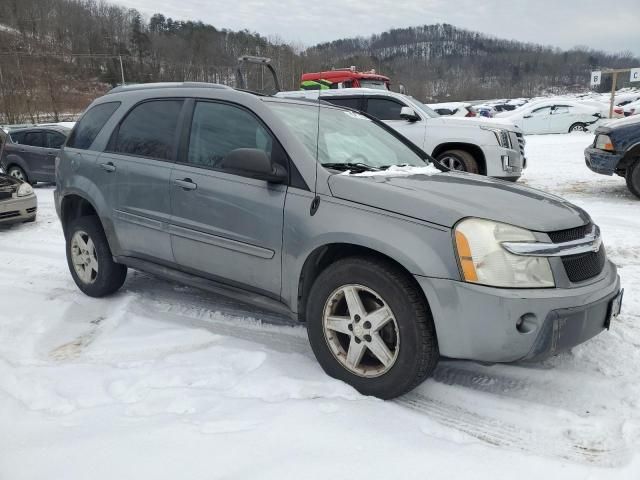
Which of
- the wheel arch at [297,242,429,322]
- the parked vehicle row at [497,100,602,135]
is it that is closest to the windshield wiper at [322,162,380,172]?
the wheel arch at [297,242,429,322]

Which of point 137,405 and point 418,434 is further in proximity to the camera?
point 137,405

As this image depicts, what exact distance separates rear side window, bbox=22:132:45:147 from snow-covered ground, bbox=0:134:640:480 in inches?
382

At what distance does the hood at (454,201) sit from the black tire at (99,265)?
2341mm

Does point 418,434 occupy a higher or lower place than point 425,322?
lower

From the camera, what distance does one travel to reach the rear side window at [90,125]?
13.8 ft

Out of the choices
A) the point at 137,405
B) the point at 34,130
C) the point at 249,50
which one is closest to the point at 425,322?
the point at 137,405

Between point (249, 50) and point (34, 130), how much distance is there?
34679mm

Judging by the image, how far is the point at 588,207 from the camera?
702 cm

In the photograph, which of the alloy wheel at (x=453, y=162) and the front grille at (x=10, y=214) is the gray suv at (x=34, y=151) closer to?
the front grille at (x=10, y=214)

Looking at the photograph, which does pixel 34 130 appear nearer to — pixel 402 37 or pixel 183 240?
pixel 183 240

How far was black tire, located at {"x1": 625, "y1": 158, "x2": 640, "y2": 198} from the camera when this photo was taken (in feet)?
24.4

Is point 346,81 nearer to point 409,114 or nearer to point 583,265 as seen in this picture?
point 409,114

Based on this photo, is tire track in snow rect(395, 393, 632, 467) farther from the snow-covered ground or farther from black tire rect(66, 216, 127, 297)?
A: black tire rect(66, 216, 127, 297)

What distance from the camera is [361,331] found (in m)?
2.62
